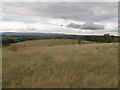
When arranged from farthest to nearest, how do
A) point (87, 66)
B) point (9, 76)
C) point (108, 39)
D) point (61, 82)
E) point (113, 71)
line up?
point (108, 39) → point (87, 66) → point (113, 71) → point (9, 76) → point (61, 82)

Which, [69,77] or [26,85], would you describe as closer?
[26,85]

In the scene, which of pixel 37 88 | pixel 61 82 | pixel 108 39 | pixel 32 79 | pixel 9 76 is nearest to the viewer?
pixel 37 88

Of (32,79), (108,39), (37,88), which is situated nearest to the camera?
(37,88)

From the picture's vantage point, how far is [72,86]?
4.39m

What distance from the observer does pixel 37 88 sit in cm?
427

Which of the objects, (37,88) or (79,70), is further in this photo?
(79,70)

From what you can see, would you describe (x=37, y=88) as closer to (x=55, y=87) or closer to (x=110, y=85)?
(x=55, y=87)

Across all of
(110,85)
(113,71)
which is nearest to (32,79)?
(110,85)

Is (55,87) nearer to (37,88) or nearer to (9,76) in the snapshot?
(37,88)

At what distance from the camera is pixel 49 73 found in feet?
18.2

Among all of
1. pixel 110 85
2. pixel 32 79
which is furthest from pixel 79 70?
pixel 32 79

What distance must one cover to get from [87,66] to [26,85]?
10.1ft

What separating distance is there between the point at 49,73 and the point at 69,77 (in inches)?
35.8

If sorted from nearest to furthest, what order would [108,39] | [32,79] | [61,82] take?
1. [61,82]
2. [32,79]
3. [108,39]
